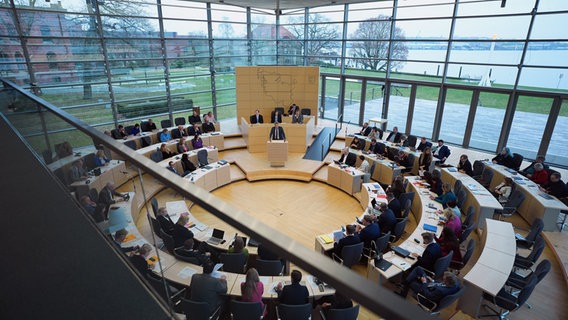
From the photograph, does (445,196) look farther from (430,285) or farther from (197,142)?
(197,142)

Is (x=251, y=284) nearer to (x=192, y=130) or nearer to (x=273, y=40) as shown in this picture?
(x=192, y=130)

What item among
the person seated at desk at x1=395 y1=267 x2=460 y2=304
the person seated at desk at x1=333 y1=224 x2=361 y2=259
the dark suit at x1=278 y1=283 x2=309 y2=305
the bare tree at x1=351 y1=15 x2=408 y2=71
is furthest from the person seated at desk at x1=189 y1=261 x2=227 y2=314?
the bare tree at x1=351 y1=15 x2=408 y2=71

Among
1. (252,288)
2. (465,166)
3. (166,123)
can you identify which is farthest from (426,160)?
(166,123)

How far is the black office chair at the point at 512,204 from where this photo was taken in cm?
776

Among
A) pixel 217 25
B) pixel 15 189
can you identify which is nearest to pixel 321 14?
pixel 217 25

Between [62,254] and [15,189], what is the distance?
151 cm

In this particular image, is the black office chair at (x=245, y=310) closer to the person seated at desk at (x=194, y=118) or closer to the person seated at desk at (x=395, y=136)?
the person seated at desk at (x=395, y=136)

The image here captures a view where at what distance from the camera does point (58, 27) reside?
1041 centimetres

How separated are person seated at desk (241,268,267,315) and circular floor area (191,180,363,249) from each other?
215 inches

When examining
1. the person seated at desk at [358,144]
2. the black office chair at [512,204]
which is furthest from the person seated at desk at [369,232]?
the person seated at desk at [358,144]

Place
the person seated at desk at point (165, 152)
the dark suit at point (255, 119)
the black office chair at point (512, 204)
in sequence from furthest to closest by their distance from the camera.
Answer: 1. the dark suit at point (255, 119)
2. the person seated at desk at point (165, 152)
3. the black office chair at point (512, 204)

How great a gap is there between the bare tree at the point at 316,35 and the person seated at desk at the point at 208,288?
15335 millimetres

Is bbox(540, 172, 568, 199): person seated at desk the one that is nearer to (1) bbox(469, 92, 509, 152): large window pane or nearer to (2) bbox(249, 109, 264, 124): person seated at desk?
(1) bbox(469, 92, 509, 152): large window pane

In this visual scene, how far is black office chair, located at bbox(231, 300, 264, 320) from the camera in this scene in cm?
177
